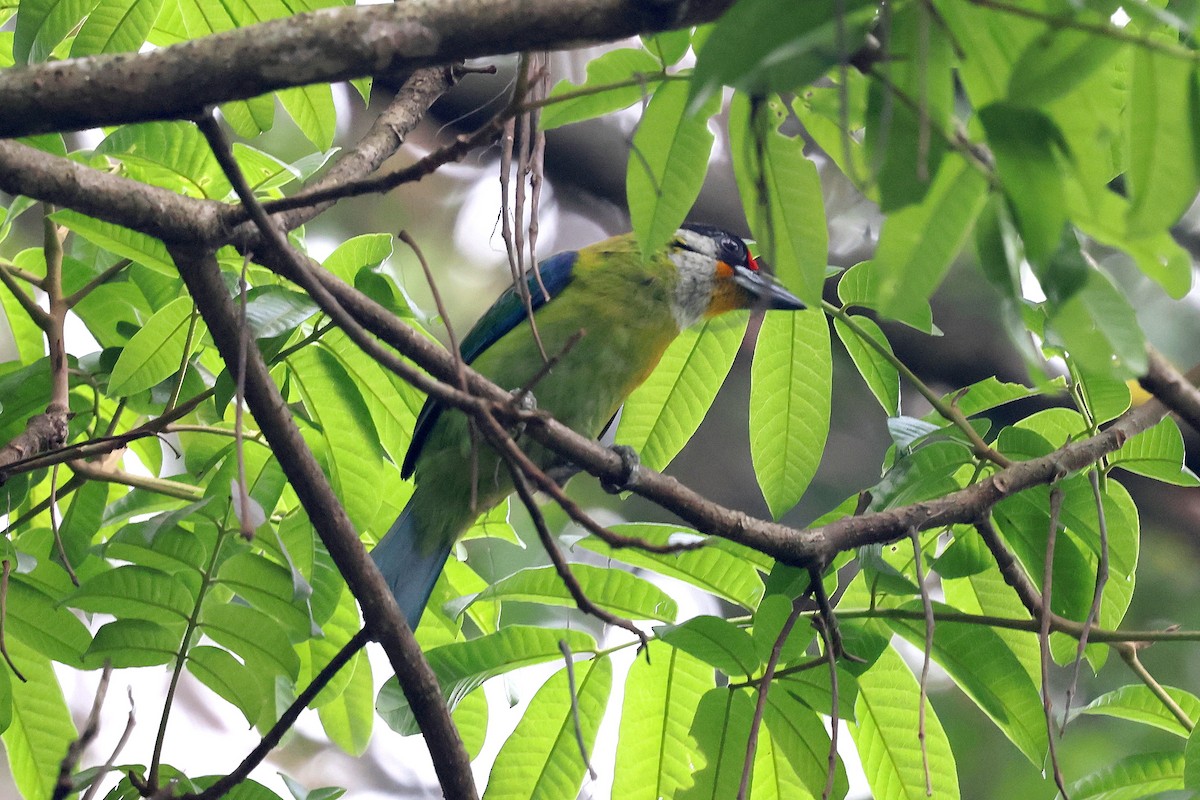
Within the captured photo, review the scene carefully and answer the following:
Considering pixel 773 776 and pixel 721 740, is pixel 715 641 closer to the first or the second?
pixel 721 740

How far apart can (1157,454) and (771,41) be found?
1.67m

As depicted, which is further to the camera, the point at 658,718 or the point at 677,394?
the point at 677,394

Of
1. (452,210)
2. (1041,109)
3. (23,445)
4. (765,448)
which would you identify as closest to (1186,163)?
(1041,109)

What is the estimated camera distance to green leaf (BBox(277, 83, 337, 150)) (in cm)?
248

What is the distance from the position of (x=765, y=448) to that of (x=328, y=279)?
991 millimetres

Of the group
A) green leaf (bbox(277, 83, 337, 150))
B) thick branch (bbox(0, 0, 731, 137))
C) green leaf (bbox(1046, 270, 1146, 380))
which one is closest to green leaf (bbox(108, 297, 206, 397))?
green leaf (bbox(277, 83, 337, 150))

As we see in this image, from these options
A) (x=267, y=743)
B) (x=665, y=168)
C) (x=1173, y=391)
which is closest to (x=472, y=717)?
(x=267, y=743)

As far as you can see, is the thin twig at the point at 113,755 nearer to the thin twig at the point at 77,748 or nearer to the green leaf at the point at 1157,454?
the thin twig at the point at 77,748

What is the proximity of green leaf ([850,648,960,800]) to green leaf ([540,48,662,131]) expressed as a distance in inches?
47.7

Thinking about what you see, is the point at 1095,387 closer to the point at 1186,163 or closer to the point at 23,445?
the point at 1186,163

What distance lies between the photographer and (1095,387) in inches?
87.8

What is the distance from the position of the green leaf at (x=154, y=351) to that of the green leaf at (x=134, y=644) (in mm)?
469

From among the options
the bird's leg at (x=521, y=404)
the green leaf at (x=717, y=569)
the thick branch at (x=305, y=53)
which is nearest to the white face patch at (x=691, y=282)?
the bird's leg at (x=521, y=404)

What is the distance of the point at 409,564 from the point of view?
2.96 meters
